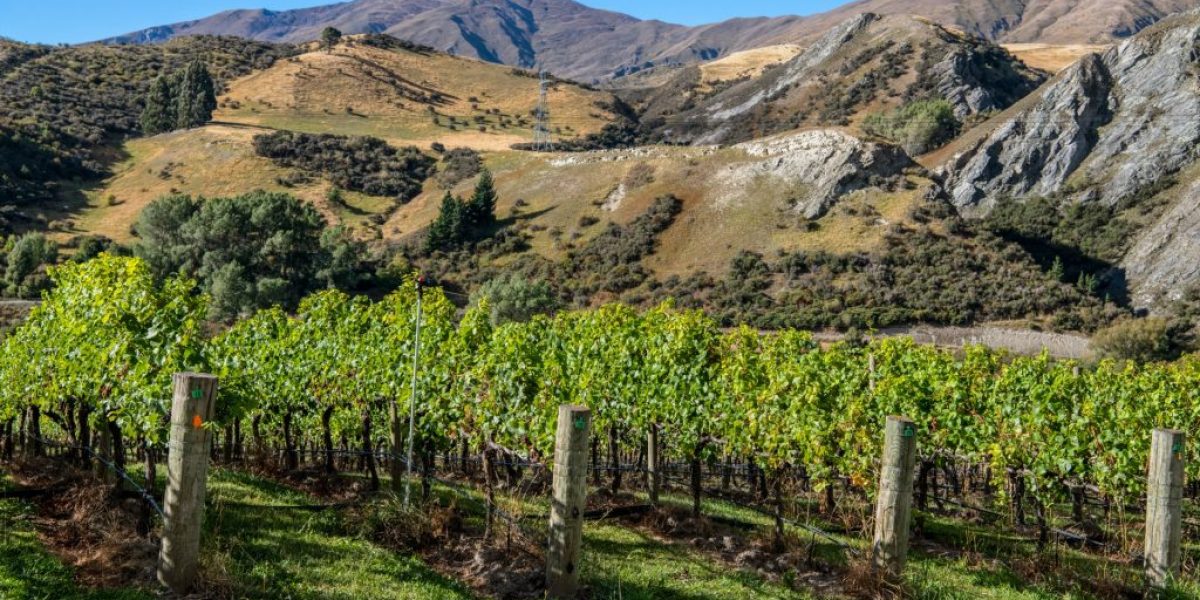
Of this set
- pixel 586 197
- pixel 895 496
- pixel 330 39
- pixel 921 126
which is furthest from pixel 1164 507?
pixel 330 39

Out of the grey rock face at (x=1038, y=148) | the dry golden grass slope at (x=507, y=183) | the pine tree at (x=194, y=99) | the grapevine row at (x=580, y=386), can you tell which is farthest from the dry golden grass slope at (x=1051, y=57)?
the grapevine row at (x=580, y=386)

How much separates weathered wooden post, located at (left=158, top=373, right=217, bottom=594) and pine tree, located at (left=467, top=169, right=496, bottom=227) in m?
63.5

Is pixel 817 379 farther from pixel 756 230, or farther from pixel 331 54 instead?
pixel 331 54

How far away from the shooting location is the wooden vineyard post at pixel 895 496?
759 centimetres

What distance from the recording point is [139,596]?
23.1 feet

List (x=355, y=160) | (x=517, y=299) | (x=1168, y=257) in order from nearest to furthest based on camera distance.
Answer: (x=517, y=299)
(x=1168, y=257)
(x=355, y=160)

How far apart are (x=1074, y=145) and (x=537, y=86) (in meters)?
81.5

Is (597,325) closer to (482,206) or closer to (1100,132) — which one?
(482,206)

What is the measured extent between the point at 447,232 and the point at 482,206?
4423 mm

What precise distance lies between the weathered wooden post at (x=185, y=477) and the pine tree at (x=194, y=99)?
97662 mm

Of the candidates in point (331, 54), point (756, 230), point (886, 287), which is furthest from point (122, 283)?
point (331, 54)

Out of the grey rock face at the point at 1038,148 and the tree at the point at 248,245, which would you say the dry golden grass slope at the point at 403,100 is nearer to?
the tree at the point at 248,245

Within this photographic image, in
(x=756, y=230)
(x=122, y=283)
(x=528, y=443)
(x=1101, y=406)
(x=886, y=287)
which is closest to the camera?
(x=122, y=283)

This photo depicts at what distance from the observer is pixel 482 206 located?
232 ft
